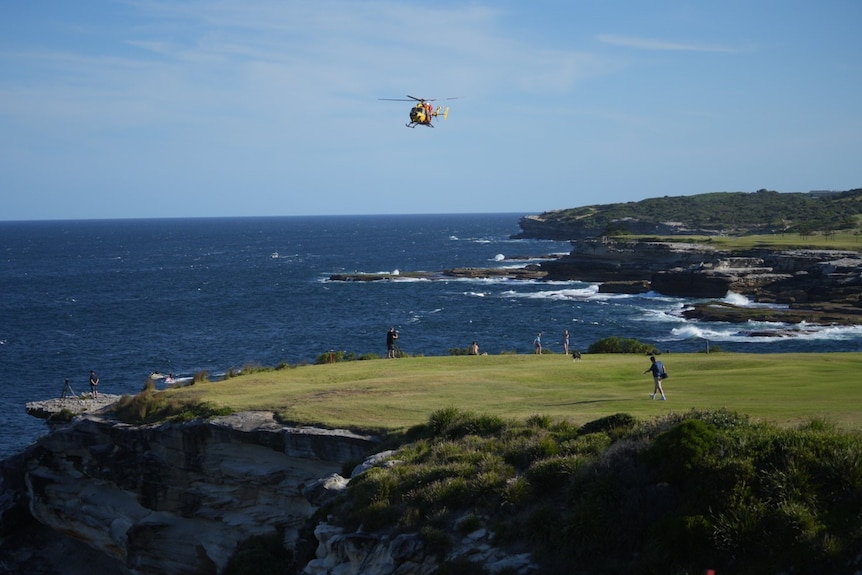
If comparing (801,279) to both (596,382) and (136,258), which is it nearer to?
(596,382)

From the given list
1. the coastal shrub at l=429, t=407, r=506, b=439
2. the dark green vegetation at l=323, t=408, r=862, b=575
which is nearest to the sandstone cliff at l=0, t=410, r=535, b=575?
the coastal shrub at l=429, t=407, r=506, b=439

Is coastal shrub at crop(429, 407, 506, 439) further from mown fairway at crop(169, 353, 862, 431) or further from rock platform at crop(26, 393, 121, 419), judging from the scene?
rock platform at crop(26, 393, 121, 419)

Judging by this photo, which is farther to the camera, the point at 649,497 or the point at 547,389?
the point at 547,389

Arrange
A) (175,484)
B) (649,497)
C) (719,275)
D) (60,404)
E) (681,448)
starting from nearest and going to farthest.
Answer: (649,497) < (681,448) < (175,484) < (60,404) < (719,275)

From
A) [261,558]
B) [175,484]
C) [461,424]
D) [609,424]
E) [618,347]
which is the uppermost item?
[609,424]

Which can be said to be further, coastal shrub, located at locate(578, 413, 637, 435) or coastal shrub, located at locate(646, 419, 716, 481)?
coastal shrub, located at locate(578, 413, 637, 435)

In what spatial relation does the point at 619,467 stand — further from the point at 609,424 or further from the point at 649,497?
the point at 609,424

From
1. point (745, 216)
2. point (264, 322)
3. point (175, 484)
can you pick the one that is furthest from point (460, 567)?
point (745, 216)

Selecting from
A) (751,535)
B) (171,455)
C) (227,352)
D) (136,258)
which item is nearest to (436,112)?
(171,455)
